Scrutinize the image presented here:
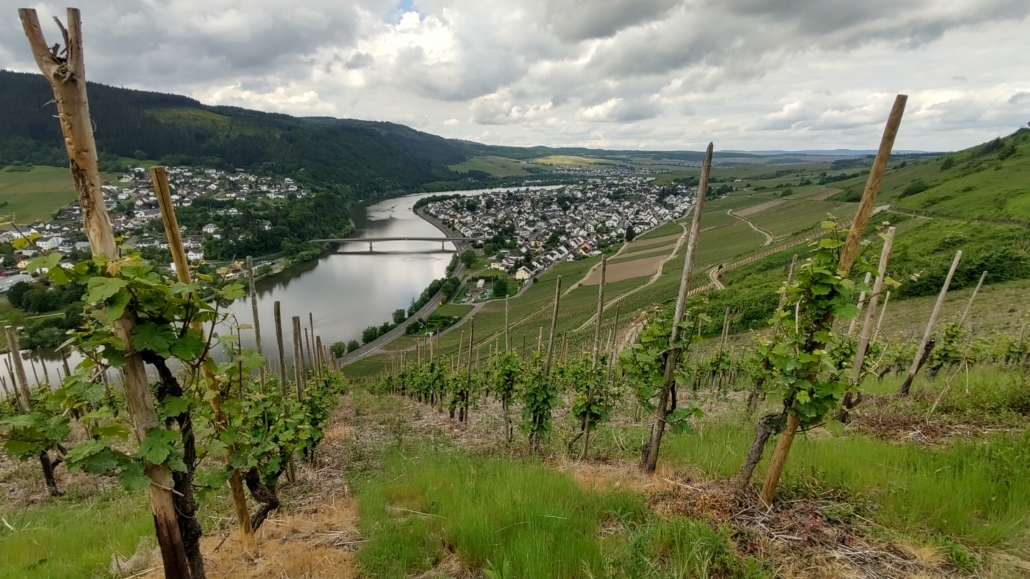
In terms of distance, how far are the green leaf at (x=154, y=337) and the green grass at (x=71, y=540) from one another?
2.87 metres

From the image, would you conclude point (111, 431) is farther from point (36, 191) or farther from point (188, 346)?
point (36, 191)

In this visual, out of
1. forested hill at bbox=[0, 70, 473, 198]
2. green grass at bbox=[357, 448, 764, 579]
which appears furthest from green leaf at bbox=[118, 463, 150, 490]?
forested hill at bbox=[0, 70, 473, 198]

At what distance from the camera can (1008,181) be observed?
160 ft

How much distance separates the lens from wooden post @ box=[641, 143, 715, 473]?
4.75 metres

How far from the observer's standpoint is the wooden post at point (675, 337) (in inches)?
187

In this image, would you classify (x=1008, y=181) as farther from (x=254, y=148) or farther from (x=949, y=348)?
(x=254, y=148)

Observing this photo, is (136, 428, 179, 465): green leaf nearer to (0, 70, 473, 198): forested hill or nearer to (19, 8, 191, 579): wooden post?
(19, 8, 191, 579): wooden post

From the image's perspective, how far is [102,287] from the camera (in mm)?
2244

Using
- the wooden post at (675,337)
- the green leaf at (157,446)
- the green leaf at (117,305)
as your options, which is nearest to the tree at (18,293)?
the green leaf at (157,446)

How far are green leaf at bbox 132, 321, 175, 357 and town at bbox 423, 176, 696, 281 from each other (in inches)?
2806

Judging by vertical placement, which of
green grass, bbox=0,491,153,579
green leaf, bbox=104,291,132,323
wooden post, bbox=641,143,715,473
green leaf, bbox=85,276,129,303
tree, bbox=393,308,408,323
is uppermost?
green leaf, bbox=85,276,129,303

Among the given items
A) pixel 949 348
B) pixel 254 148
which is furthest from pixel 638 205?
pixel 949 348

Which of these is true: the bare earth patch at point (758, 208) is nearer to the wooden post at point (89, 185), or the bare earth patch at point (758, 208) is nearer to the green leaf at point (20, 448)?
the wooden post at point (89, 185)

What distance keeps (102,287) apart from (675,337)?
4630 millimetres
